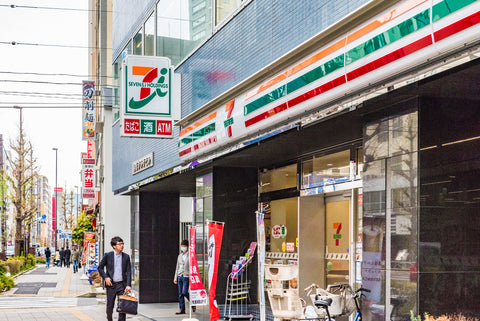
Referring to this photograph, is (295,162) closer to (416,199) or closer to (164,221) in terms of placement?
(416,199)

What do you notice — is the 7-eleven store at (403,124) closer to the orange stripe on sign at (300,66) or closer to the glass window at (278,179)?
the orange stripe on sign at (300,66)

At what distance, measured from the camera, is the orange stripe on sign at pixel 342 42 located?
6855 millimetres

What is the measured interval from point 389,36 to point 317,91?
1786mm

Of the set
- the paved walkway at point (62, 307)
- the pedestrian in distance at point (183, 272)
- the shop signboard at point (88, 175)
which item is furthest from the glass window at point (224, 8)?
the shop signboard at point (88, 175)

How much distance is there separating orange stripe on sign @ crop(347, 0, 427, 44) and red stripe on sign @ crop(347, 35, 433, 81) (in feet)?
1.16

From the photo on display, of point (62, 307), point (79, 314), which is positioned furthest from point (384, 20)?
point (62, 307)

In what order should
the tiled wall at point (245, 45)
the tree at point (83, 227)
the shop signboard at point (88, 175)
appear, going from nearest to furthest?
the tiled wall at point (245, 45) → the shop signboard at point (88, 175) → the tree at point (83, 227)

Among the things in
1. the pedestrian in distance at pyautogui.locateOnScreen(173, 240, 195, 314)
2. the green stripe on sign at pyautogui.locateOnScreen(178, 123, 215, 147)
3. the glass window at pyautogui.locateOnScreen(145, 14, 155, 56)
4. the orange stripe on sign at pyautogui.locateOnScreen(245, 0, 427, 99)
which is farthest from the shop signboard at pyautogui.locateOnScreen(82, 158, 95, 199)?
the orange stripe on sign at pyautogui.locateOnScreen(245, 0, 427, 99)

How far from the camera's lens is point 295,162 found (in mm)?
14445

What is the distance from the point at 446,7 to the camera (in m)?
6.12

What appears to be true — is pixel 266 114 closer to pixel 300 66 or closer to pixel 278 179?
pixel 300 66

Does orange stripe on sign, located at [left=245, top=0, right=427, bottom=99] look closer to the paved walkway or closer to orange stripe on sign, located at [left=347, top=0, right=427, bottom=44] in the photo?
orange stripe on sign, located at [left=347, top=0, right=427, bottom=44]

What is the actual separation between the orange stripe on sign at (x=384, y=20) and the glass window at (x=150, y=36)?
37.0ft

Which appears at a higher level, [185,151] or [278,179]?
[185,151]
